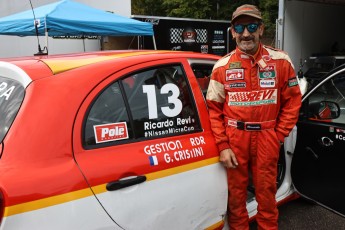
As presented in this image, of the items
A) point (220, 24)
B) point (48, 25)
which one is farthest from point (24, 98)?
point (220, 24)

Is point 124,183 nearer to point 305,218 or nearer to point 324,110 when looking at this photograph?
point 324,110

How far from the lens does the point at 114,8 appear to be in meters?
11.4

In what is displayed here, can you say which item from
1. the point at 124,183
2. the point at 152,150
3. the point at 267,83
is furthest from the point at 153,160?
the point at 267,83

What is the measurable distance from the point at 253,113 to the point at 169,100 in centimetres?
56

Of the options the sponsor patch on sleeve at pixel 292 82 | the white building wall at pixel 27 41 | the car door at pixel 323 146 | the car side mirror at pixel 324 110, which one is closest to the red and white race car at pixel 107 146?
the sponsor patch on sleeve at pixel 292 82

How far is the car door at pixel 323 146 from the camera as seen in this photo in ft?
8.84

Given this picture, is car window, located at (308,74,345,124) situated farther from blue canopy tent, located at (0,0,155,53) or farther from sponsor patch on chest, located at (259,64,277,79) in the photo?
blue canopy tent, located at (0,0,155,53)

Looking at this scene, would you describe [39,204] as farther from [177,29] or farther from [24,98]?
[177,29]

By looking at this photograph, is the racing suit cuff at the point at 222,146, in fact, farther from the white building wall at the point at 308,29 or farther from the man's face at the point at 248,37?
the white building wall at the point at 308,29

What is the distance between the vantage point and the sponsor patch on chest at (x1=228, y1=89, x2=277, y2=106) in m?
2.32

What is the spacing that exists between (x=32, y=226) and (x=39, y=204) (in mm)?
88

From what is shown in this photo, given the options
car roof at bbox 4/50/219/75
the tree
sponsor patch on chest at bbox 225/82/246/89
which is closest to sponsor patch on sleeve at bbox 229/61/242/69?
sponsor patch on chest at bbox 225/82/246/89

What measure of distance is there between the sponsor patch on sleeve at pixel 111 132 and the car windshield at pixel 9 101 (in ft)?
1.22

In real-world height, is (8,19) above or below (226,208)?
above
